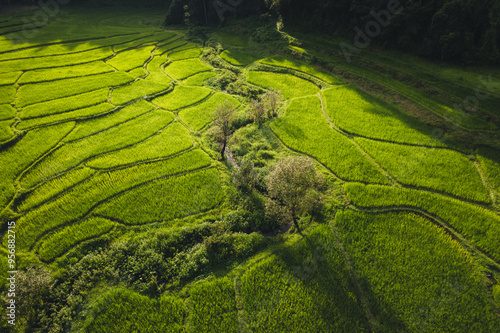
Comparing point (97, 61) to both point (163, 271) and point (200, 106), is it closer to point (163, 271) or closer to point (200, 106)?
point (200, 106)

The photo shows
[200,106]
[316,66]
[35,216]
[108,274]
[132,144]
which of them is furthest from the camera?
[316,66]

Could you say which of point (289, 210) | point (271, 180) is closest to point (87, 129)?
point (271, 180)

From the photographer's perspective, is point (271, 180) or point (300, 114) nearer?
point (271, 180)

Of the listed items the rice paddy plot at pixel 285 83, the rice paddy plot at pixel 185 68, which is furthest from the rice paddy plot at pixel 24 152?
the rice paddy plot at pixel 285 83

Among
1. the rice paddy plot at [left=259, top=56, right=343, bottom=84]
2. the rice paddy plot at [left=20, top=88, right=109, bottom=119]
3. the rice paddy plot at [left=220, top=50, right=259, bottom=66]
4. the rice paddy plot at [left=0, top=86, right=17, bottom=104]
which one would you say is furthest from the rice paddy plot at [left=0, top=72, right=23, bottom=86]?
the rice paddy plot at [left=259, top=56, right=343, bottom=84]

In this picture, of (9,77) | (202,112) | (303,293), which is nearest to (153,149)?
(202,112)

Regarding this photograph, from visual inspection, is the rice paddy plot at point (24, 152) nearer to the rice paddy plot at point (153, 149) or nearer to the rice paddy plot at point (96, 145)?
the rice paddy plot at point (96, 145)

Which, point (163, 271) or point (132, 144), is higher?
point (132, 144)
